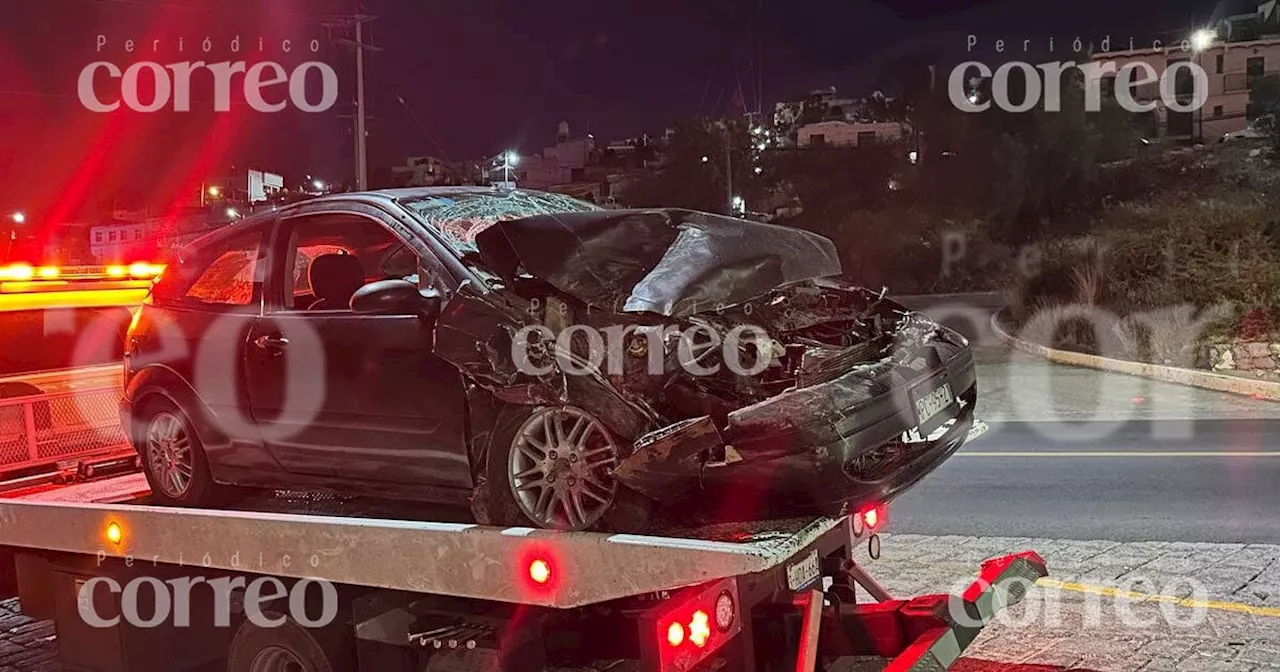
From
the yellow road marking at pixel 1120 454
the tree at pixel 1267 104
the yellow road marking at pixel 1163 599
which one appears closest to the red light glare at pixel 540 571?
the yellow road marking at pixel 1163 599

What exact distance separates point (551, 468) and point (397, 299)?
840 millimetres

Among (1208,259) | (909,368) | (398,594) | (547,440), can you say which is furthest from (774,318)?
(1208,259)

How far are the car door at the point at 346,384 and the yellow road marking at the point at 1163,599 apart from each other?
349 cm

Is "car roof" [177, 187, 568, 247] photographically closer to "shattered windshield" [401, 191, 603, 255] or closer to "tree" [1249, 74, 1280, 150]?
"shattered windshield" [401, 191, 603, 255]

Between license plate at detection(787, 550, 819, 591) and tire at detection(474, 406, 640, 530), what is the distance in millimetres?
781

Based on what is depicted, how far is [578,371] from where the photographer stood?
3346 millimetres

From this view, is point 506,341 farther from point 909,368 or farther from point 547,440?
point 909,368

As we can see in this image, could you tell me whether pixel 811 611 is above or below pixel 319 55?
below

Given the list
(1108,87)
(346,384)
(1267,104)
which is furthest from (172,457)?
(1267,104)

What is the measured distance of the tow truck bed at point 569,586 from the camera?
124 inches

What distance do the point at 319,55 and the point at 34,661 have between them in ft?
69.3

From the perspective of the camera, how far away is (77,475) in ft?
18.5

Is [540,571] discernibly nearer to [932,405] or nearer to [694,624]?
[694,624]

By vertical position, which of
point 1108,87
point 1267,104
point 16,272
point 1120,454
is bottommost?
point 1120,454
